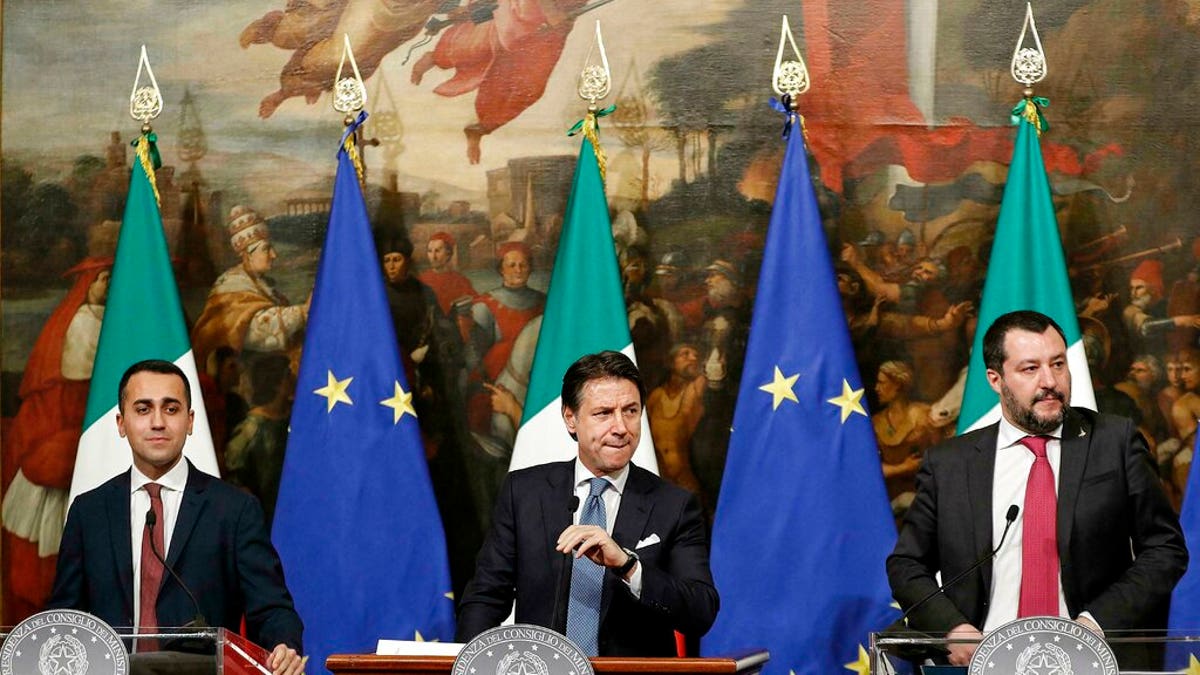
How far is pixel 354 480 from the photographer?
6.09m

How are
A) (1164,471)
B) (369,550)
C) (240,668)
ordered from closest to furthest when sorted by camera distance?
(240,668) → (369,550) → (1164,471)

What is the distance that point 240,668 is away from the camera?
3.89m

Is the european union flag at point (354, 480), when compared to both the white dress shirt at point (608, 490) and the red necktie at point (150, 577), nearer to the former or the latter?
the red necktie at point (150, 577)

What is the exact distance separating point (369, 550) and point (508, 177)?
5.43ft

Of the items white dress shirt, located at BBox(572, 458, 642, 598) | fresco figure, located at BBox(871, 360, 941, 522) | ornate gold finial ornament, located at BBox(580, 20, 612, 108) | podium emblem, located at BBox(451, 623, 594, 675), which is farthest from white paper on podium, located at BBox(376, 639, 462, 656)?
fresco figure, located at BBox(871, 360, 941, 522)

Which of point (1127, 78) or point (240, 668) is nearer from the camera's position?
point (240, 668)

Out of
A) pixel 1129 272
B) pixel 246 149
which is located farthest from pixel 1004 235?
pixel 246 149

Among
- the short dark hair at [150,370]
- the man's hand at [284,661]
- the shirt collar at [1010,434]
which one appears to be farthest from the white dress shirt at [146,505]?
the shirt collar at [1010,434]

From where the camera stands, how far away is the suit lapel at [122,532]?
16.7ft

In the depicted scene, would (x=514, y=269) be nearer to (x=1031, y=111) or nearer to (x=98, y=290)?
(x=98, y=290)

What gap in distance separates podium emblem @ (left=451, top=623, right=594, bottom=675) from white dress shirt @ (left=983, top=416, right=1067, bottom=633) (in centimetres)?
167

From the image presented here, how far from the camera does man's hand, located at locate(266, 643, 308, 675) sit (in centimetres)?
452

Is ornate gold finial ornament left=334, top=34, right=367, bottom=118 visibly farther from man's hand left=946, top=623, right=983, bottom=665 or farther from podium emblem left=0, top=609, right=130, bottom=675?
man's hand left=946, top=623, right=983, bottom=665

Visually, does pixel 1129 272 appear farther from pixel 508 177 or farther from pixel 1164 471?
pixel 508 177
